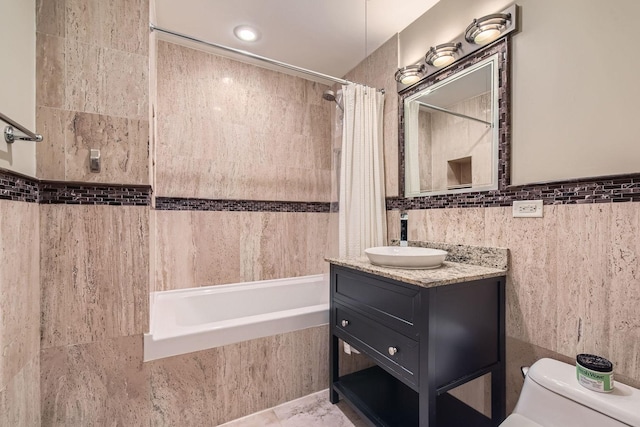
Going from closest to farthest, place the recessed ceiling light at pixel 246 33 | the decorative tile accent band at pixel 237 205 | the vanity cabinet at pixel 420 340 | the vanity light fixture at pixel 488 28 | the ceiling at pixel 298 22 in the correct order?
the vanity cabinet at pixel 420 340 → the vanity light fixture at pixel 488 28 → the ceiling at pixel 298 22 → the recessed ceiling light at pixel 246 33 → the decorative tile accent band at pixel 237 205

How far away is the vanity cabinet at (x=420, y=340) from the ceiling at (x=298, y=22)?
1671 mm

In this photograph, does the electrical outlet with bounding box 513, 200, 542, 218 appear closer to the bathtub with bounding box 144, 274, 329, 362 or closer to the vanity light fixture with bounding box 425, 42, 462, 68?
the vanity light fixture with bounding box 425, 42, 462, 68

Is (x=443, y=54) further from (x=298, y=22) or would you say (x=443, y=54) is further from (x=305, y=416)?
(x=305, y=416)

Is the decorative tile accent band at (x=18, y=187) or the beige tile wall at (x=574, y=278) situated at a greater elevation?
the decorative tile accent band at (x=18, y=187)

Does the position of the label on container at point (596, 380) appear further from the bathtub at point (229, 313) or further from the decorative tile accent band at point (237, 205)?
the decorative tile accent band at point (237, 205)

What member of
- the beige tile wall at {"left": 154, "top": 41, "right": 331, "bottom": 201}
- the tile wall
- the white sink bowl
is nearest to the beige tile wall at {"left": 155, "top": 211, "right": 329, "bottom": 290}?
the beige tile wall at {"left": 154, "top": 41, "right": 331, "bottom": 201}

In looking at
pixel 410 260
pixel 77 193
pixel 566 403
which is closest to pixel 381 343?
pixel 410 260

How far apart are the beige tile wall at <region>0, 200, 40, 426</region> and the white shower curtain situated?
160 cm

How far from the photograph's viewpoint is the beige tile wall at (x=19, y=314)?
94 centimetres

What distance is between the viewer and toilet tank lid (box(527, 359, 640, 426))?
0.84m

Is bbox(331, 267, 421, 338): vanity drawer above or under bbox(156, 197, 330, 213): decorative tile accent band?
under

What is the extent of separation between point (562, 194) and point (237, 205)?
2.11m

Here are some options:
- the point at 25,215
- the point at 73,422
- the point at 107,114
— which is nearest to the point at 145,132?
the point at 107,114

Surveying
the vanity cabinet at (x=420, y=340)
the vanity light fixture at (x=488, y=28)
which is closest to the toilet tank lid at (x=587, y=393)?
the vanity cabinet at (x=420, y=340)
